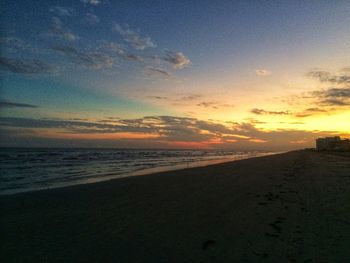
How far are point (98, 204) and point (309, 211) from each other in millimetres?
8133

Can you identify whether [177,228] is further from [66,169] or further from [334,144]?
[334,144]

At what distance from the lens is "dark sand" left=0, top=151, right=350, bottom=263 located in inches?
244

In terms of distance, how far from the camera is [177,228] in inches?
317

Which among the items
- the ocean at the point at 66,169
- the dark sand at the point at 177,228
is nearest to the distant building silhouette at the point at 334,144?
the ocean at the point at 66,169

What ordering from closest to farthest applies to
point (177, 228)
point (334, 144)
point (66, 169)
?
point (177, 228) → point (66, 169) → point (334, 144)

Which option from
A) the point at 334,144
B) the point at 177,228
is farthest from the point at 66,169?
the point at 334,144

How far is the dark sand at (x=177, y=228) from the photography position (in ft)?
20.3

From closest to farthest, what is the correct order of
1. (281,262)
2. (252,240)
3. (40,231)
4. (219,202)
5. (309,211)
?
(281,262) < (252,240) < (40,231) < (309,211) < (219,202)

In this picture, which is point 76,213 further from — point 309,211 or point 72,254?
point 309,211

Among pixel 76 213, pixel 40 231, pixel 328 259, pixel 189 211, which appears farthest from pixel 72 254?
pixel 328 259

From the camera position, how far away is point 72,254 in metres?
6.21

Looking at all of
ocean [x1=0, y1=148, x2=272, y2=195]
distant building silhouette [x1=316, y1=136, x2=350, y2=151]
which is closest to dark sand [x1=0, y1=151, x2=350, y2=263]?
ocean [x1=0, y1=148, x2=272, y2=195]

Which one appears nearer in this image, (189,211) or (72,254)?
(72,254)

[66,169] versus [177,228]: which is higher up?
[66,169]
